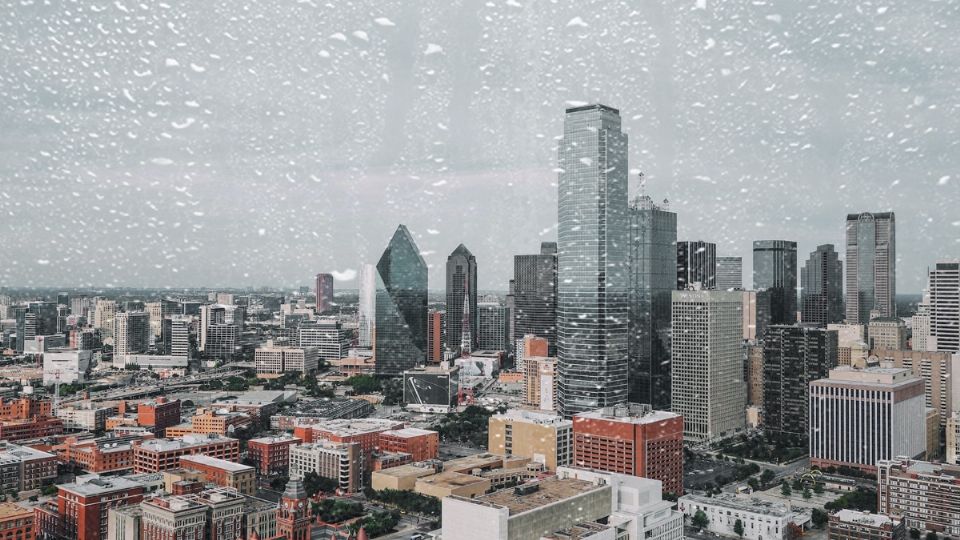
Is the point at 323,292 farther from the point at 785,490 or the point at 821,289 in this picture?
the point at 785,490

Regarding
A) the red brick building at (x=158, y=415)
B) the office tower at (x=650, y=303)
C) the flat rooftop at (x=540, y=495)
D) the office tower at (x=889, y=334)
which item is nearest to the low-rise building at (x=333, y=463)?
the red brick building at (x=158, y=415)

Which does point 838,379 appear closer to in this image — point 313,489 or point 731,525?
point 731,525

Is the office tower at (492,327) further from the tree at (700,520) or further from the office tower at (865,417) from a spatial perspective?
the tree at (700,520)

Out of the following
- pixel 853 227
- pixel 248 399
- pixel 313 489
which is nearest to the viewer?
pixel 313 489

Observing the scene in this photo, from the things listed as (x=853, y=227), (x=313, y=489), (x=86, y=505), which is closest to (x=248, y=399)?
(x=313, y=489)

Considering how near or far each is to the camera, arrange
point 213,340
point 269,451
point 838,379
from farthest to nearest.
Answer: point 213,340, point 838,379, point 269,451

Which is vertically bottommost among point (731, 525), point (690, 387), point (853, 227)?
point (731, 525)
